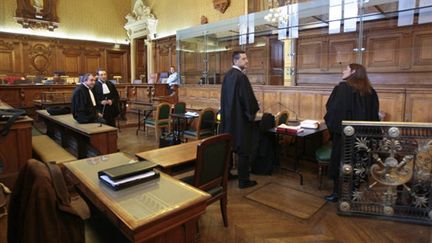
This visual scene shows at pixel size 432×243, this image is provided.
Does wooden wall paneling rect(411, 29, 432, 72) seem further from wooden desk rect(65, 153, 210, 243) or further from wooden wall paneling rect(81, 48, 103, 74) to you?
wooden wall paneling rect(81, 48, 103, 74)

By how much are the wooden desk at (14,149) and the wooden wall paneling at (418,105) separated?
15.9ft

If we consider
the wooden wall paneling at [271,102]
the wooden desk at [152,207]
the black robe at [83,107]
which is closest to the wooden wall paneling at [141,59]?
the wooden wall paneling at [271,102]

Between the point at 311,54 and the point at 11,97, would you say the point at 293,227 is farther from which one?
the point at 11,97

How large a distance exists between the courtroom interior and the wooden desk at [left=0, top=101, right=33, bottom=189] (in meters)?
0.01

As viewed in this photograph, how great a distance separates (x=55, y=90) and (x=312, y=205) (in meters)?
8.84

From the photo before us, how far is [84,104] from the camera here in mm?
4152

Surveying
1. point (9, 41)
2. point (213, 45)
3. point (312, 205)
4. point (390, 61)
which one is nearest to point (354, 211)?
point (312, 205)

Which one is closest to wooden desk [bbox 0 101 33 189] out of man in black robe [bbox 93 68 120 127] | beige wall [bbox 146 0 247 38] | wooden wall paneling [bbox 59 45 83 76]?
man in black robe [bbox 93 68 120 127]

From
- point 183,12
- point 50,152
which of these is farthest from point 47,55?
Result: point 50,152

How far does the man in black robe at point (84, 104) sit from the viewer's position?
4.07m

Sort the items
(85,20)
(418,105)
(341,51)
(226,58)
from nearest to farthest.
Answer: (418,105), (341,51), (226,58), (85,20)

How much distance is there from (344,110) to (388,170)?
Result: 27.0 inches

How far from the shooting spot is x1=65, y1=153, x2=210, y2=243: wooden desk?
1.13m

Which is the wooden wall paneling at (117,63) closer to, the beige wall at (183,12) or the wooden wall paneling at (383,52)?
the beige wall at (183,12)
